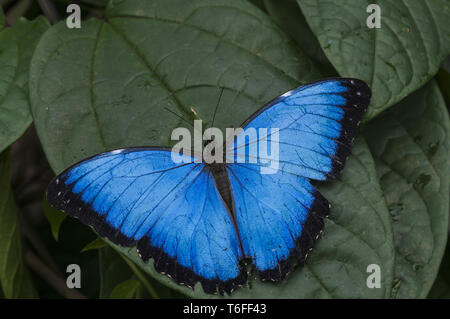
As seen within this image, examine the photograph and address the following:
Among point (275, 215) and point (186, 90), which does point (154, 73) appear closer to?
point (186, 90)

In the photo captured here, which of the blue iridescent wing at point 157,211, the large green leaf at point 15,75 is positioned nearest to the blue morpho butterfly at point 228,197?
the blue iridescent wing at point 157,211

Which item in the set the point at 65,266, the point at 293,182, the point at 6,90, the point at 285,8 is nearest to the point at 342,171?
the point at 293,182

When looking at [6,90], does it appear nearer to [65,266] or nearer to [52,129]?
[52,129]

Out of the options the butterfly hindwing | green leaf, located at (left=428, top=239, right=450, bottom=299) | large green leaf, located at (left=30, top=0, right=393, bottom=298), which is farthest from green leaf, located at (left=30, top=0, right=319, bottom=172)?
green leaf, located at (left=428, top=239, right=450, bottom=299)

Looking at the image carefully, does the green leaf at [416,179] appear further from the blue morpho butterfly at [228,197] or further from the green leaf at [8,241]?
the green leaf at [8,241]

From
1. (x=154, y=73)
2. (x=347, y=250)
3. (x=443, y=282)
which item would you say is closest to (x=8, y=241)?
(x=154, y=73)

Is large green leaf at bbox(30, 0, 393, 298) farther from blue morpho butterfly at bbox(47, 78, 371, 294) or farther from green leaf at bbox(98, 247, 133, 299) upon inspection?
green leaf at bbox(98, 247, 133, 299)
